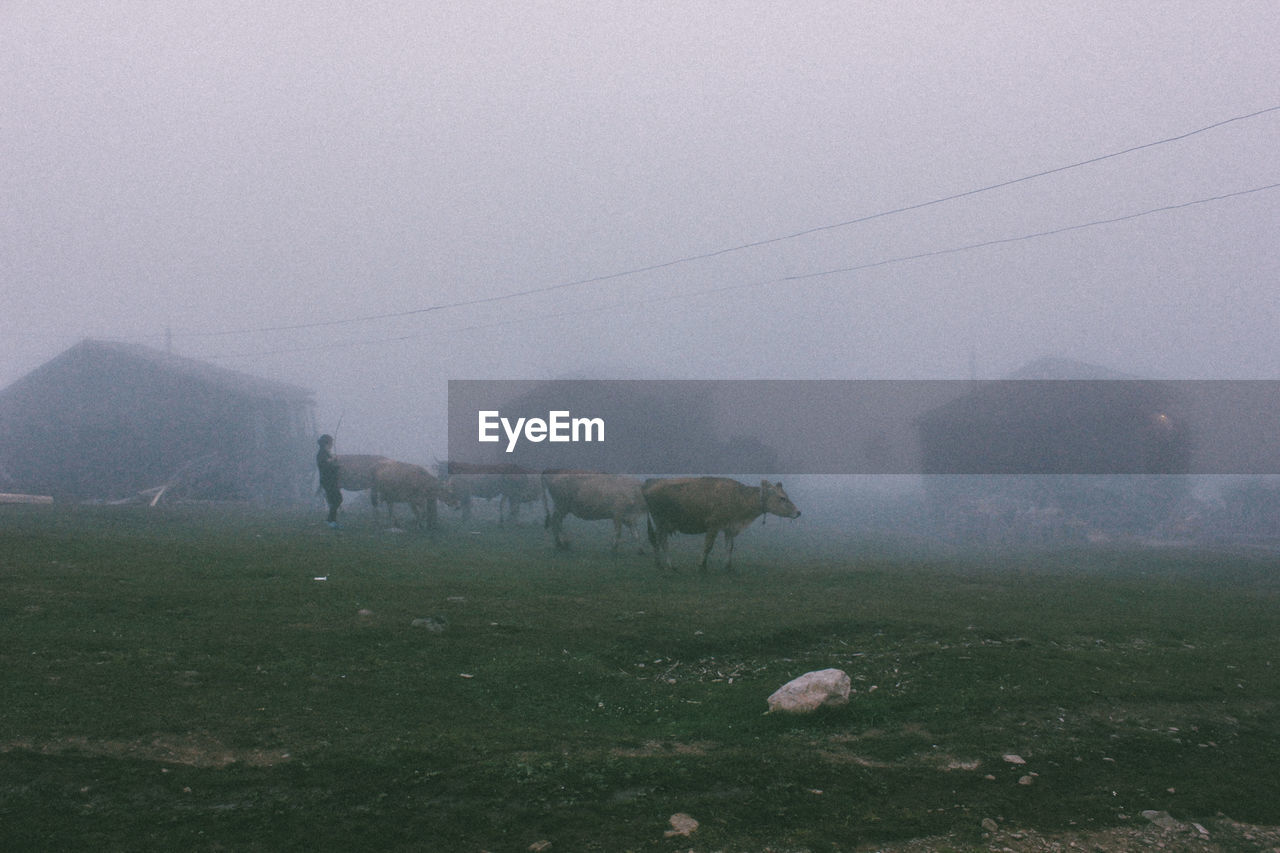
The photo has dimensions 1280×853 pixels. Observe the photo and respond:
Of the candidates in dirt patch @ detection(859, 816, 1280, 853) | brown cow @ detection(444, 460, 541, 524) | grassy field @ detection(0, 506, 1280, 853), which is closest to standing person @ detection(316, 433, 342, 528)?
brown cow @ detection(444, 460, 541, 524)

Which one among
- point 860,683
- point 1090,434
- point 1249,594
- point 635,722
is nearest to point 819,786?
point 635,722

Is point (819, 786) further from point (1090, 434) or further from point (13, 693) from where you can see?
point (1090, 434)

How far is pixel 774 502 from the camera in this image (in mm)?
16047

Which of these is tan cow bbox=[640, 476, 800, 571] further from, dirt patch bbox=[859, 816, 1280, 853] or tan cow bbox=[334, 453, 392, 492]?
tan cow bbox=[334, 453, 392, 492]

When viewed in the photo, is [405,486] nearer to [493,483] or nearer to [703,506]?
[493,483]

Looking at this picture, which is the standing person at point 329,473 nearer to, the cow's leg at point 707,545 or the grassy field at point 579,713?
the grassy field at point 579,713

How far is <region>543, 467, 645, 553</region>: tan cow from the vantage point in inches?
745

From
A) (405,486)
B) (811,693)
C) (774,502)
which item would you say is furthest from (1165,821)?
(405,486)

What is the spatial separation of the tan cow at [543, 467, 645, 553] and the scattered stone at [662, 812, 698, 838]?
1347 cm

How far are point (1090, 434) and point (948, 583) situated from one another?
26070 mm

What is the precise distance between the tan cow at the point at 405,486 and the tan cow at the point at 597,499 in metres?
4.68

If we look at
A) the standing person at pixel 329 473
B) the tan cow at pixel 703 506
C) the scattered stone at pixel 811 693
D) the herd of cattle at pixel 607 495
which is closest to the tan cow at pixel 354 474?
the herd of cattle at pixel 607 495

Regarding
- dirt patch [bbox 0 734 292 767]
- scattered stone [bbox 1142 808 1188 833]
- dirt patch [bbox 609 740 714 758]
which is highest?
dirt patch [bbox 0 734 292 767]

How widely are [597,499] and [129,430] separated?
25500 millimetres
